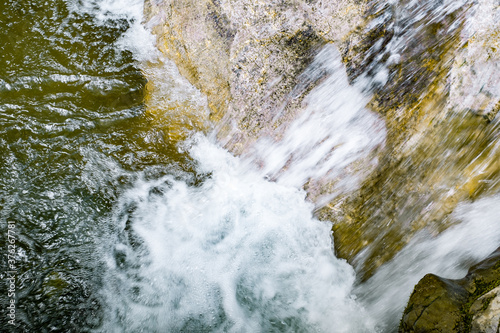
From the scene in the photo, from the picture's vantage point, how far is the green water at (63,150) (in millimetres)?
3547

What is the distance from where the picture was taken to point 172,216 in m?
4.24

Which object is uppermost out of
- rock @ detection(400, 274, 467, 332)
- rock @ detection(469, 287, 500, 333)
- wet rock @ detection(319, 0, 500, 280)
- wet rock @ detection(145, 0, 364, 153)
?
wet rock @ detection(145, 0, 364, 153)

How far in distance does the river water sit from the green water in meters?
0.02

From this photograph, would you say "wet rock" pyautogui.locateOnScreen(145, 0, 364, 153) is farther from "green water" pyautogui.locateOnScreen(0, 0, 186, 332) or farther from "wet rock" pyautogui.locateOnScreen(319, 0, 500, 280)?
"green water" pyautogui.locateOnScreen(0, 0, 186, 332)

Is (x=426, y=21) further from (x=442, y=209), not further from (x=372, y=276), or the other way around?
(x=372, y=276)

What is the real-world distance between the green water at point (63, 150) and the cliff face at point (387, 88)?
1.35 m

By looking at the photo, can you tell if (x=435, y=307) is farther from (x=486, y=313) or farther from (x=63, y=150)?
(x=63, y=150)

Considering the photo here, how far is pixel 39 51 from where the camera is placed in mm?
4777

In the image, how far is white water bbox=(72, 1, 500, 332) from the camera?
3.58 m

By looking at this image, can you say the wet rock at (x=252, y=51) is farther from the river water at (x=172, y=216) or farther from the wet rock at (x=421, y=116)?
the wet rock at (x=421, y=116)

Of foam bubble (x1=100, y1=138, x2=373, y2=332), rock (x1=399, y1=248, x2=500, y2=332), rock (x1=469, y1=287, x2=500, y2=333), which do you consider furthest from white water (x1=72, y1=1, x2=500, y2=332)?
rock (x1=469, y1=287, x2=500, y2=333)

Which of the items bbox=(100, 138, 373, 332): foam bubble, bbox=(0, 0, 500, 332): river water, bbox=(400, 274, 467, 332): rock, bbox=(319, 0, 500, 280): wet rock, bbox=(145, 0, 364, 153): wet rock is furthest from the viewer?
bbox=(145, 0, 364, 153): wet rock

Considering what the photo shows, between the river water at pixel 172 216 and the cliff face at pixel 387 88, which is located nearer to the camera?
the cliff face at pixel 387 88

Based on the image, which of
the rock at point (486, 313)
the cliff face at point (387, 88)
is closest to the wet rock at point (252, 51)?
the cliff face at point (387, 88)
